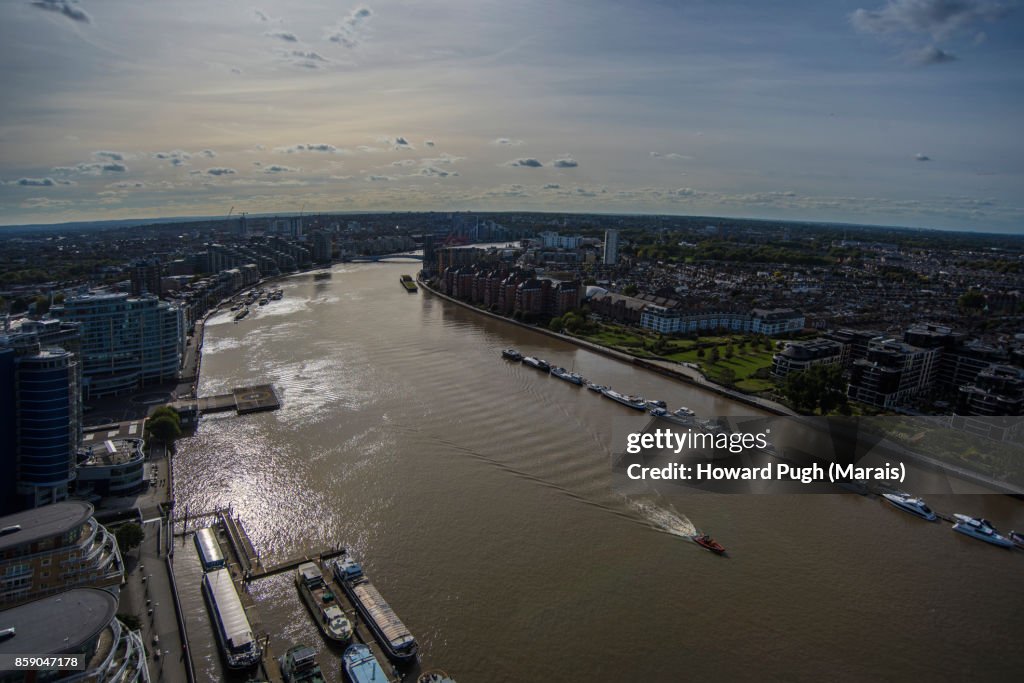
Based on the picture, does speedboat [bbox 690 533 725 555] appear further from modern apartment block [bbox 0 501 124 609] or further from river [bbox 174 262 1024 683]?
modern apartment block [bbox 0 501 124 609]

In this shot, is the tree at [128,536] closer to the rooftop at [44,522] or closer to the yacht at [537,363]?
the rooftop at [44,522]

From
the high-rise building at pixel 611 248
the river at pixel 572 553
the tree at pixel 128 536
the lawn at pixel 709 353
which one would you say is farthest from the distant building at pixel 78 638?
the high-rise building at pixel 611 248

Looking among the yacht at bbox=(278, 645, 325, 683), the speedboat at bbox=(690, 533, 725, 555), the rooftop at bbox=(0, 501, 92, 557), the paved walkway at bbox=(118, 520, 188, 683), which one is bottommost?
the paved walkway at bbox=(118, 520, 188, 683)

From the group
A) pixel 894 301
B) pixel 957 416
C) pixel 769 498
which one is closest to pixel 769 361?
pixel 957 416

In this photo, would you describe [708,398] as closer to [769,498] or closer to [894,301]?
[769,498]

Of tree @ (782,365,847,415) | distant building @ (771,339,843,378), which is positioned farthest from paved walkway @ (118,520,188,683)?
Answer: distant building @ (771,339,843,378)

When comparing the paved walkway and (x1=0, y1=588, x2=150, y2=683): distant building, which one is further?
the paved walkway

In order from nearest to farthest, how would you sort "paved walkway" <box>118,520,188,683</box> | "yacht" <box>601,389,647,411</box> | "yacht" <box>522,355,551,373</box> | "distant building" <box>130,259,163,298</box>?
1. "paved walkway" <box>118,520,188,683</box>
2. "yacht" <box>601,389,647,411</box>
3. "yacht" <box>522,355,551,373</box>
4. "distant building" <box>130,259,163,298</box>

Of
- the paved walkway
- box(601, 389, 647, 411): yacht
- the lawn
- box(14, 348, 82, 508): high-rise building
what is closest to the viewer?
the paved walkway

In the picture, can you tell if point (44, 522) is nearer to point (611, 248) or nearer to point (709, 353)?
point (709, 353)
